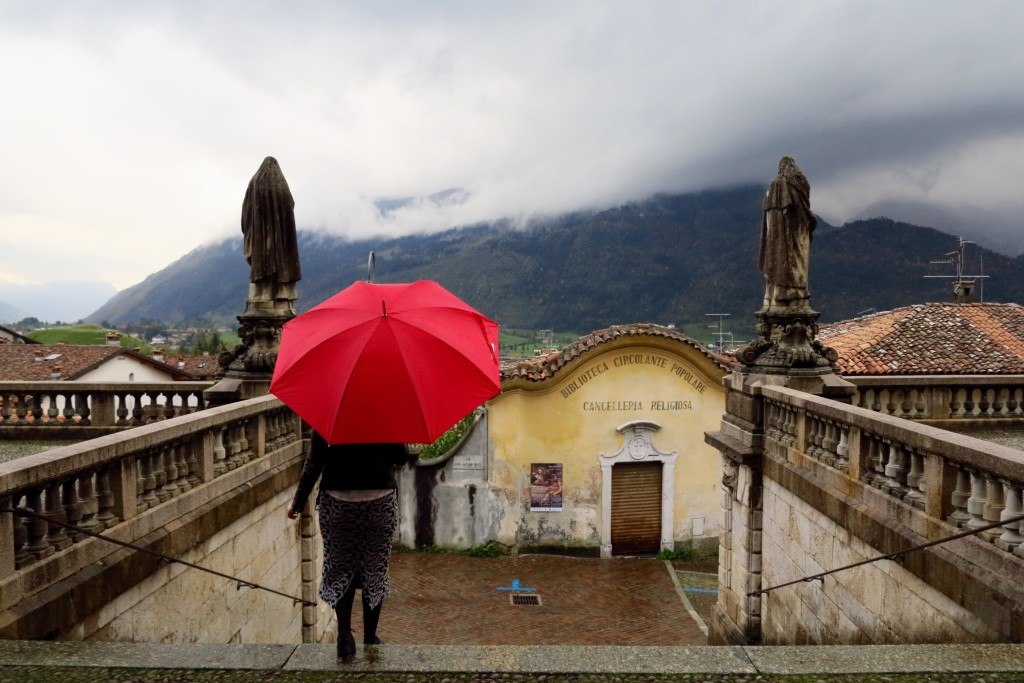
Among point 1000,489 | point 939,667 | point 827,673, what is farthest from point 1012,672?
point 1000,489

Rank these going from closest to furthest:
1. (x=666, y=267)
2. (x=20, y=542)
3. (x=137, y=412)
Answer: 1. (x=20, y=542)
2. (x=137, y=412)
3. (x=666, y=267)

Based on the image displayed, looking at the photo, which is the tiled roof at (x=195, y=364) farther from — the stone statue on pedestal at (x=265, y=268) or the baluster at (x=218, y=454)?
the baluster at (x=218, y=454)

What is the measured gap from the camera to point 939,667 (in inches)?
133

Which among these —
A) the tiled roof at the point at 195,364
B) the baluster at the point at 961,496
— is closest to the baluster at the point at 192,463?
the baluster at the point at 961,496

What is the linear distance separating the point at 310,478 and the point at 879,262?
290 feet

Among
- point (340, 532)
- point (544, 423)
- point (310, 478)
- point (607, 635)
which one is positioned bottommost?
point (607, 635)

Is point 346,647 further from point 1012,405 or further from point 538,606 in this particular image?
point 1012,405

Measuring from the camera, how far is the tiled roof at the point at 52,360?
25.3 m

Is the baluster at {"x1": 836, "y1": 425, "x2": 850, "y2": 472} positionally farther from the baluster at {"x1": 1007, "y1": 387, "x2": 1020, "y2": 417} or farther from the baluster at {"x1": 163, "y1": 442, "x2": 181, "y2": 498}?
the baluster at {"x1": 163, "y1": 442, "x2": 181, "y2": 498}

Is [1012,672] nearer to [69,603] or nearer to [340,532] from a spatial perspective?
[340,532]

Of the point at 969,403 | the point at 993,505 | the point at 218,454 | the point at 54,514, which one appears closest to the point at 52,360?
the point at 218,454

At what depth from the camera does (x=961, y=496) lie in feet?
14.4

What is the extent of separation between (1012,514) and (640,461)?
1332 cm

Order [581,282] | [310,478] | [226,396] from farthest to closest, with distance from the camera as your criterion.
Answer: [581,282] < [226,396] < [310,478]
